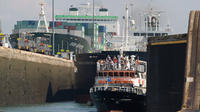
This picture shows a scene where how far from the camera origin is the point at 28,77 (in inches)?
2623

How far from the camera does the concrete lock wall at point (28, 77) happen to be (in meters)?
58.4

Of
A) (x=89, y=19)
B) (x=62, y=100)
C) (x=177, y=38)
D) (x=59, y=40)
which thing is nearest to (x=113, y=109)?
(x=177, y=38)

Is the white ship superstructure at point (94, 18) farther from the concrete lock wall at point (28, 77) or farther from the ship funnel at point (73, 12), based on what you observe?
the concrete lock wall at point (28, 77)

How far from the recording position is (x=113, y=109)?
54.8 meters

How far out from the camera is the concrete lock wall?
192 ft

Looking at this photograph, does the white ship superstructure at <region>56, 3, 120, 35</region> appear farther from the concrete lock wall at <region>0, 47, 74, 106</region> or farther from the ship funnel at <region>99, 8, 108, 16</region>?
the concrete lock wall at <region>0, 47, 74, 106</region>

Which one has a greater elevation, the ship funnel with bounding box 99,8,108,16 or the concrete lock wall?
the ship funnel with bounding box 99,8,108,16

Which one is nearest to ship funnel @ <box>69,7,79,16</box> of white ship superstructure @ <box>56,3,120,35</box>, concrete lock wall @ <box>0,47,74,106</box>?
white ship superstructure @ <box>56,3,120,35</box>

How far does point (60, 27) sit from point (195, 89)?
10492 cm

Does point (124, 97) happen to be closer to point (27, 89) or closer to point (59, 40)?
point (27, 89)

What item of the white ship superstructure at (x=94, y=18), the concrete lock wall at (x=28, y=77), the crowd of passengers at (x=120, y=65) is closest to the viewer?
the crowd of passengers at (x=120, y=65)

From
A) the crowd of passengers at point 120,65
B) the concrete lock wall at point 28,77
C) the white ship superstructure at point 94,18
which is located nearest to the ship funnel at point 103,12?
the white ship superstructure at point 94,18

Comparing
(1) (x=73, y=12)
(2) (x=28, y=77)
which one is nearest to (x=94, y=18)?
(1) (x=73, y=12)

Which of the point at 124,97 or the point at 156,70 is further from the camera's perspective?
the point at 124,97
